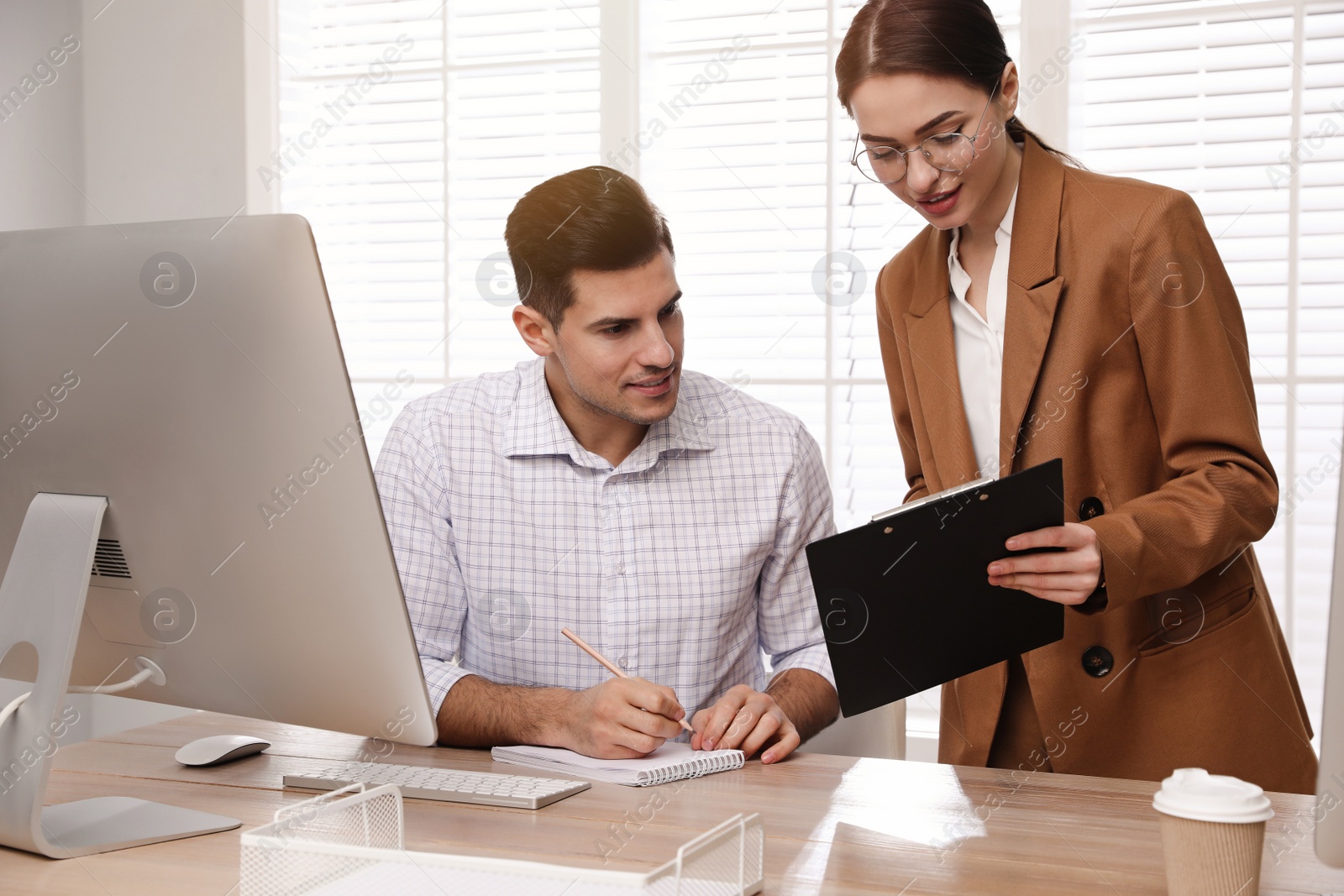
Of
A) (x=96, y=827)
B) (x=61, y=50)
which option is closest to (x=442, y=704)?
A: (x=96, y=827)

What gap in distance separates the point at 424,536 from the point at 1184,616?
1.11 m

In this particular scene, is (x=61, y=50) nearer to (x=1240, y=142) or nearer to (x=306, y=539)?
(x=306, y=539)

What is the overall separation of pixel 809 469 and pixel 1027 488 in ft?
2.01

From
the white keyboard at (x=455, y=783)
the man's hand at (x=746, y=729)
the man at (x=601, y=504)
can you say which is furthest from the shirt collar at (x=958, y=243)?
the white keyboard at (x=455, y=783)

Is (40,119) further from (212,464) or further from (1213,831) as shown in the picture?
(1213,831)

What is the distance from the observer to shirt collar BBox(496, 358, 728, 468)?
5.65ft

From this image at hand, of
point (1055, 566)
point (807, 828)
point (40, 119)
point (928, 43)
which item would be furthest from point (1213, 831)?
point (40, 119)

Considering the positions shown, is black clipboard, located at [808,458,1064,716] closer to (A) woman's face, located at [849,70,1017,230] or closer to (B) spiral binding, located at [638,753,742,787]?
(B) spiral binding, located at [638,753,742,787]

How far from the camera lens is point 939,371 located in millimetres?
1668

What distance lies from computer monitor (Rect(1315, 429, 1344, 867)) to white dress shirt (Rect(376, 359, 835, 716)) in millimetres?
921

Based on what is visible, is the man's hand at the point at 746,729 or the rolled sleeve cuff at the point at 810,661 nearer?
the man's hand at the point at 746,729

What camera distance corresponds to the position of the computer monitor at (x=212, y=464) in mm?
967

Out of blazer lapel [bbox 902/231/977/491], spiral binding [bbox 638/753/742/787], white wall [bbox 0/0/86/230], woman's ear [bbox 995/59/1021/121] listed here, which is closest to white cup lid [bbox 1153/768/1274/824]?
spiral binding [bbox 638/753/742/787]

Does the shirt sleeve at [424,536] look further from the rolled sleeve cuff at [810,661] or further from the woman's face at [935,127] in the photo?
the woman's face at [935,127]
